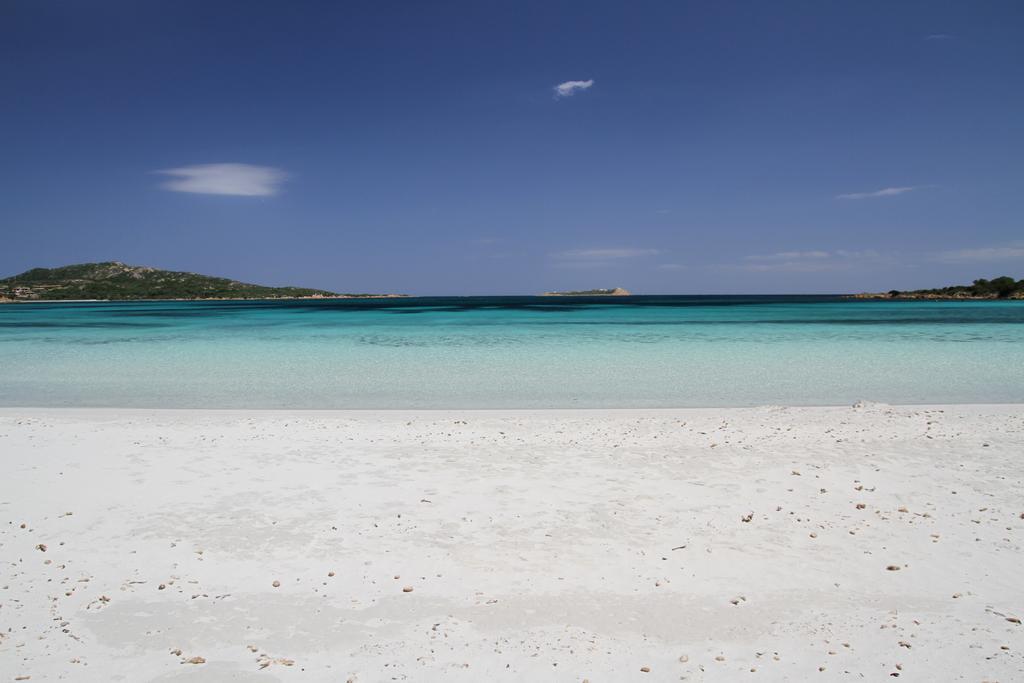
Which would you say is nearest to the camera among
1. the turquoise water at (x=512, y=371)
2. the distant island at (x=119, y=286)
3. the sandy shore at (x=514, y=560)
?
the sandy shore at (x=514, y=560)

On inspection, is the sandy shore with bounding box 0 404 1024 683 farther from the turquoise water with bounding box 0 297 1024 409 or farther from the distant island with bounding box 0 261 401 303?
the distant island with bounding box 0 261 401 303

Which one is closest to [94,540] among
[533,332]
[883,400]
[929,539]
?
[929,539]

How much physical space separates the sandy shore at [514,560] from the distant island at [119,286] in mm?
172337

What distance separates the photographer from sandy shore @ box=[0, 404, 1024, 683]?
4.18 meters

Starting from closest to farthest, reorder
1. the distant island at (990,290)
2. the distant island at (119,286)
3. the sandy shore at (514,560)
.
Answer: the sandy shore at (514,560) < the distant island at (990,290) < the distant island at (119,286)

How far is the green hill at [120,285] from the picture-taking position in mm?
153875

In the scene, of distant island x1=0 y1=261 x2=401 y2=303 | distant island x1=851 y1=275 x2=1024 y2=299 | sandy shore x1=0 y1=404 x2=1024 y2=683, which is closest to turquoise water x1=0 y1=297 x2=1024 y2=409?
sandy shore x1=0 y1=404 x2=1024 y2=683

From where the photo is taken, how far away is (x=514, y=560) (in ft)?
18.2

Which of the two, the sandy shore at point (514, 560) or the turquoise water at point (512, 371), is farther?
the turquoise water at point (512, 371)

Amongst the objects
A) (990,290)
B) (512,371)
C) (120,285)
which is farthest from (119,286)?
(990,290)

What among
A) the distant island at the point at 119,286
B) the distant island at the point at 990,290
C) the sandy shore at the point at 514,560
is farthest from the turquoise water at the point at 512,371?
the distant island at the point at 119,286

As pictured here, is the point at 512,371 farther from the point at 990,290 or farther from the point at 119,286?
the point at 119,286

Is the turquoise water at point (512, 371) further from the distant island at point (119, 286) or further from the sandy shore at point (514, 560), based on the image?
the distant island at point (119, 286)

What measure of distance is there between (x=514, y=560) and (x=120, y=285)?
192 m
